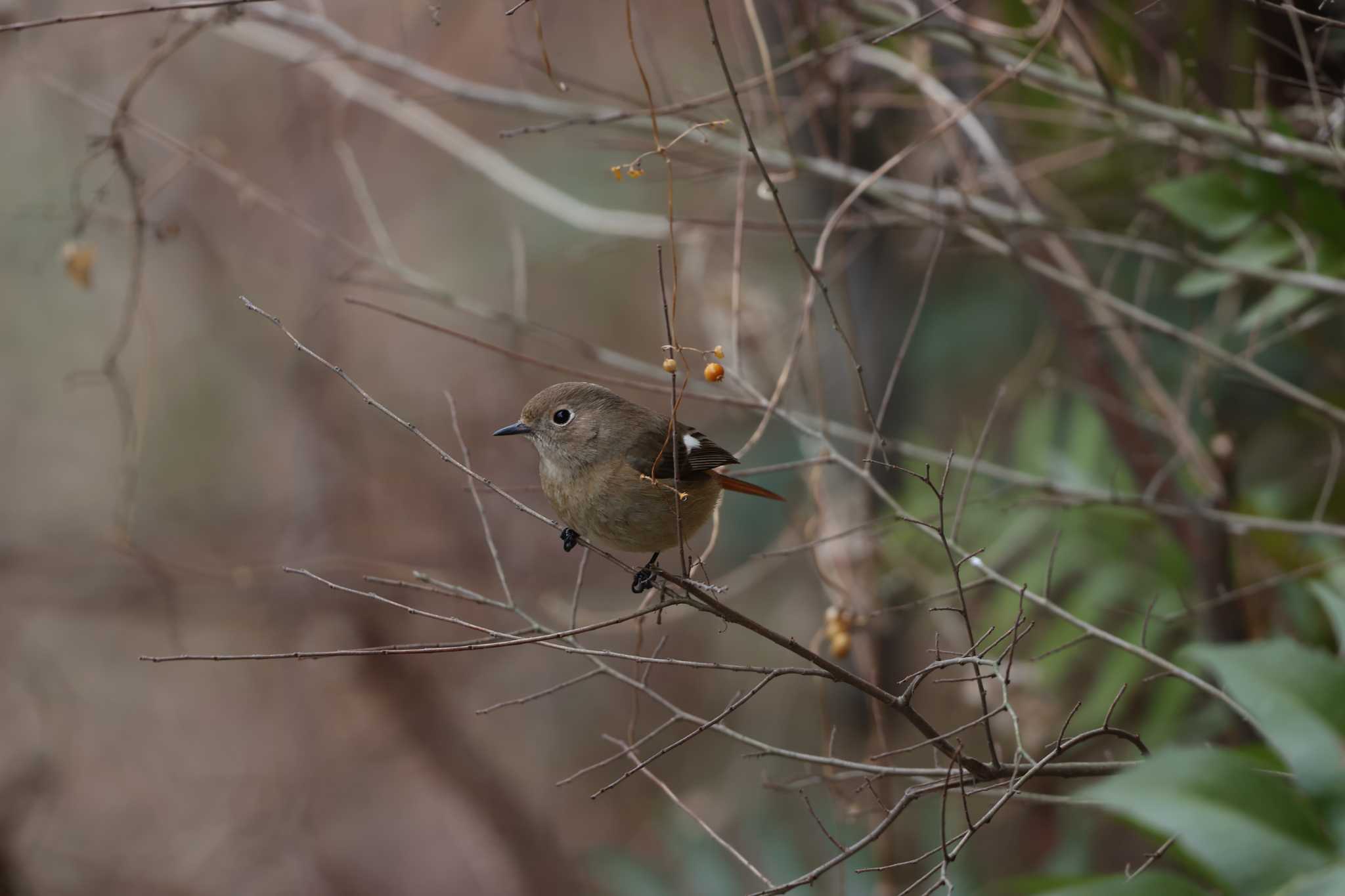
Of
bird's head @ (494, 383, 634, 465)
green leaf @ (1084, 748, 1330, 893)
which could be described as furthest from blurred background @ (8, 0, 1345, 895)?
green leaf @ (1084, 748, 1330, 893)

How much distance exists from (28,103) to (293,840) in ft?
15.2

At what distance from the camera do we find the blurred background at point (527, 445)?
373 cm

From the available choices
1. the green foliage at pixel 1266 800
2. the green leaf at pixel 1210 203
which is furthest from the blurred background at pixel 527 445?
the green foliage at pixel 1266 800

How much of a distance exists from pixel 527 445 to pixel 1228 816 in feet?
15.9

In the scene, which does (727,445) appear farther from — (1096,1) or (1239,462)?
(1096,1)

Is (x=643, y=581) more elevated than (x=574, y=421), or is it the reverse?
(x=574, y=421)

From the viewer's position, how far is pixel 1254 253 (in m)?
3.14

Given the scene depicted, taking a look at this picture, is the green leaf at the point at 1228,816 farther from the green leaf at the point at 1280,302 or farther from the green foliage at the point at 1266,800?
the green leaf at the point at 1280,302

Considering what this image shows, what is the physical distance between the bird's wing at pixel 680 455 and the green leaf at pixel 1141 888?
1186 millimetres

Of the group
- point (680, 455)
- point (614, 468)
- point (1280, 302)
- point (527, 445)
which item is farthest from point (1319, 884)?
point (527, 445)

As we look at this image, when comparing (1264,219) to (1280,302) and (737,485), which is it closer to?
(1280,302)

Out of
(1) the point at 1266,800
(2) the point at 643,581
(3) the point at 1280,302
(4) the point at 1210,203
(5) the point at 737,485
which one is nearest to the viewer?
(1) the point at 1266,800

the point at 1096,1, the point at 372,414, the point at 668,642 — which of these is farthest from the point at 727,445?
the point at 1096,1

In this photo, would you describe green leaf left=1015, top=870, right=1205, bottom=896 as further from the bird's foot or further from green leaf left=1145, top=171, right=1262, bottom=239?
green leaf left=1145, top=171, right=1262, bottom=239
